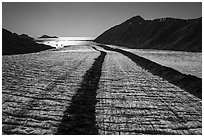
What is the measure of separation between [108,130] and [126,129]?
506mm

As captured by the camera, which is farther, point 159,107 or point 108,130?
point 159,107

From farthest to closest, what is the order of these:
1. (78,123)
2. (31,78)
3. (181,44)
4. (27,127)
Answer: (181,44)
(31,78)
(78,123)
(27,127)

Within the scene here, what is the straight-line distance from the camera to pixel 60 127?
582 centimetres

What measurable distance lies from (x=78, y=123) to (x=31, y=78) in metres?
6.55

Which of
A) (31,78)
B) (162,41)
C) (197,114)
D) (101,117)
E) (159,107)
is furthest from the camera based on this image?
(162,41)

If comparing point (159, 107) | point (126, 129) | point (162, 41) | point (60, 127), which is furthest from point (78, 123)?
point (162, 41)

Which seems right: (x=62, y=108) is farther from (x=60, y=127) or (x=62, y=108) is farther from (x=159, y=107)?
(x=159, y=107)

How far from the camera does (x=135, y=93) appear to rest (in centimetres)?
975

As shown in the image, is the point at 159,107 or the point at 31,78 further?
the point at 31,78

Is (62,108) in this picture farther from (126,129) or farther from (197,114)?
(197,114)

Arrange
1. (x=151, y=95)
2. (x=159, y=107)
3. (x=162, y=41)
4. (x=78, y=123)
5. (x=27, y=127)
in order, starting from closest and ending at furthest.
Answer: (x=27, y=127), (x=78, y=123), (x=159, y=107), (x=151, y=95), (x=162, y=41)

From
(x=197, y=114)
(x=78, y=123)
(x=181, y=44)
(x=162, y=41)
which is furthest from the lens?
(x=162, y=41)

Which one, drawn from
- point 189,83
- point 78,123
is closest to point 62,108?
point 78,123

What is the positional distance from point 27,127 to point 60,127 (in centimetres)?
86
